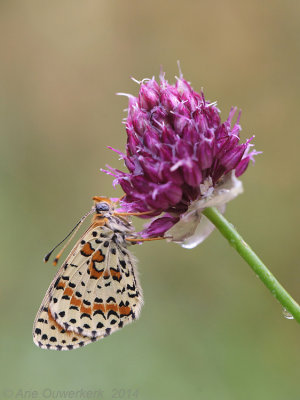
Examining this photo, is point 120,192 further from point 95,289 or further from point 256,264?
point 256,264

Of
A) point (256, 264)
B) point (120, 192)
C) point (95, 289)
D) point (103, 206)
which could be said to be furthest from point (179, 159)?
point (120, 192)

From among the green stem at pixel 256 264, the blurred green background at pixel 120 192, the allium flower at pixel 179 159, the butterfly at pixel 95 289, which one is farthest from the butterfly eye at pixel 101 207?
the blurred green background at pixel 120 192

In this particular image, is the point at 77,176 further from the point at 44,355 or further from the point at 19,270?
the point at 44,355

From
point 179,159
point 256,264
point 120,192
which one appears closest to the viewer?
point 256,264

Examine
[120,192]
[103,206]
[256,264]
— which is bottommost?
[120,192]

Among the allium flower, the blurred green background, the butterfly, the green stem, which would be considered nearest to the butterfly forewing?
the butterfly

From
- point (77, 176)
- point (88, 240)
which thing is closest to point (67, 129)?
point (77, 176)

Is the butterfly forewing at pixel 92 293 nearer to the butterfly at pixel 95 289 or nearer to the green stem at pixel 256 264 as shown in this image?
the butterfly at pixel 95 289
